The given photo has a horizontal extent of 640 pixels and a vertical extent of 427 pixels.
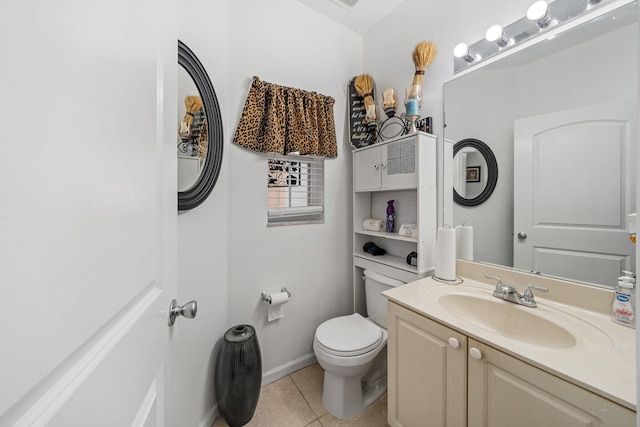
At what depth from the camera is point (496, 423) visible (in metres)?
0.78

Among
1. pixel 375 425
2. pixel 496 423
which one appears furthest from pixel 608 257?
pixel 375 425

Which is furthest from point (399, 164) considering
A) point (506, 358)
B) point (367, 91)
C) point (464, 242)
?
point (506, 358)

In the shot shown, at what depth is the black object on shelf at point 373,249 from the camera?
1822mm

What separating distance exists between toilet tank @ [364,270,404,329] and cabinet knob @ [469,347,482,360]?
2.25ft

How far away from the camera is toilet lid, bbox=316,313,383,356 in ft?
4.27

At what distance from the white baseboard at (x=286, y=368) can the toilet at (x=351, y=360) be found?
0.33m

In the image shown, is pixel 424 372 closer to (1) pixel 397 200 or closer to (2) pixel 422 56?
(1) pixel 397 200

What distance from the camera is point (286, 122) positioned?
160cm

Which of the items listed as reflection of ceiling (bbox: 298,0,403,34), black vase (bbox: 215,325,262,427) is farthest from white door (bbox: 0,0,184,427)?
reflection of ceiling (bbox: 298,0,403,34)

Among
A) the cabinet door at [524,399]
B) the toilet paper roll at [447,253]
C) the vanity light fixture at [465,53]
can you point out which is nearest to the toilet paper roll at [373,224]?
the toilet paper roll at [447,253]

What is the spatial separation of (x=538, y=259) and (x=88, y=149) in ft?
5.21

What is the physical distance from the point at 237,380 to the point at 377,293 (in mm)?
989

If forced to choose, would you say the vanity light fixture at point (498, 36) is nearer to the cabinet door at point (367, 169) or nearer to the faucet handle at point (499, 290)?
the cabinet door at point (367, 169)

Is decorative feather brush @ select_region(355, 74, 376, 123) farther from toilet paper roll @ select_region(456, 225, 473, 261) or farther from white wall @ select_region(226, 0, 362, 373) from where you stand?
toilet paper roll @ select_region(456, 225, 473, 261)
